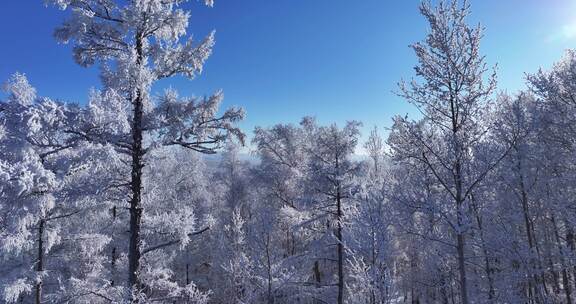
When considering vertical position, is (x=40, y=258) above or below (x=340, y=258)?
above

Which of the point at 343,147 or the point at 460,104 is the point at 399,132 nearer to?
the point at 460,104

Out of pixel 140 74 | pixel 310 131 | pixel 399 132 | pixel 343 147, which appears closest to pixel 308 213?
pixel 343 147

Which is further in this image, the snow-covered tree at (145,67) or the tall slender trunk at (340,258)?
the tall slender trunk at (340,258)

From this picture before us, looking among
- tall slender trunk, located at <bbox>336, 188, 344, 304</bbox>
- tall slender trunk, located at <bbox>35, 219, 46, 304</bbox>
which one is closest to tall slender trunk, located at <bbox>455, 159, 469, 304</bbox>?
tall slender trunk, located at <bbox>336, 188, 344, 304</bbox>

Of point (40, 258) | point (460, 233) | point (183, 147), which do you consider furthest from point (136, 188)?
point (40, 258)

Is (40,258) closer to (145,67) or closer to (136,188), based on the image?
(136,188)

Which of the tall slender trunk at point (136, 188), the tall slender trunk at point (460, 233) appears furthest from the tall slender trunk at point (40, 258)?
the tall slender trunk at point (460, 233)

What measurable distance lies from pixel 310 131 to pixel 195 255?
12.2 m

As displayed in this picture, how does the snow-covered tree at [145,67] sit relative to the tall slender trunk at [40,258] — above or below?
above

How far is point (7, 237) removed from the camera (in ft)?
28.4

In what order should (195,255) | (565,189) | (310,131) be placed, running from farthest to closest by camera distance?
1. (195,255)
2. (310,131)
3. (565,189)

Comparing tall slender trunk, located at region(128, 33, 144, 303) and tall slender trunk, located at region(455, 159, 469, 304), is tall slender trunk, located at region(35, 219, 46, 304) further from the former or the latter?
tall slender trunk, located at region(455, 159, 469, 304)

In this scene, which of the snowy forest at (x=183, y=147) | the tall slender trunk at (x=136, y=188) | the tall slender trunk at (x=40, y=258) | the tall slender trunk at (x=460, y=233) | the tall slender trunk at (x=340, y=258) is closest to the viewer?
the snowy forest at (x=183, y=147)

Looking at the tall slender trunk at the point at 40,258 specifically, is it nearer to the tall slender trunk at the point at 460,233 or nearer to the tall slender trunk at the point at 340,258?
the tall slender trunk at the point at 340,258
